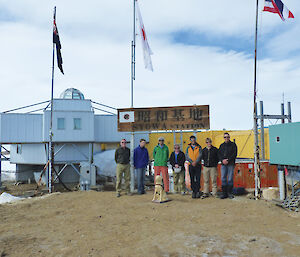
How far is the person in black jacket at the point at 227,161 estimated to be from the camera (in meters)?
9.37

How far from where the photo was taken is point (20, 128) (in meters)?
23.0

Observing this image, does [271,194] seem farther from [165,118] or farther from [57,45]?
[57,45]

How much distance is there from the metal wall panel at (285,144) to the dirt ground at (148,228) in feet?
6.85

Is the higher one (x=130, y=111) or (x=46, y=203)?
(x=130, y=111)

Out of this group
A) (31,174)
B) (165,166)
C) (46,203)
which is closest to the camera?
(46,203)

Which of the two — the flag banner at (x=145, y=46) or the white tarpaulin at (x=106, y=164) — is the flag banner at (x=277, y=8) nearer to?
the flag banner at (x=145, y=46)

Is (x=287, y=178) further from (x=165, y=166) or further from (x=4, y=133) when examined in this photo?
(x=4, y=133)

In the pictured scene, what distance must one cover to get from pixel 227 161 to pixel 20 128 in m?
19.2

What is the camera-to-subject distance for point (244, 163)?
45.4 ft

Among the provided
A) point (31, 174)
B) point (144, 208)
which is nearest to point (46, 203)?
point (144, 208)

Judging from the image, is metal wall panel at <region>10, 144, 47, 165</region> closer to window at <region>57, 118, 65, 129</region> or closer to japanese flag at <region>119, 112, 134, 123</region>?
window at <region>57, 118, 65, 129</region>

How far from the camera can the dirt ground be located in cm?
527

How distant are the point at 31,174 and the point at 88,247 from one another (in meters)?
27.0

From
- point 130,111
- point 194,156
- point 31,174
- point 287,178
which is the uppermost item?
point 130,111
